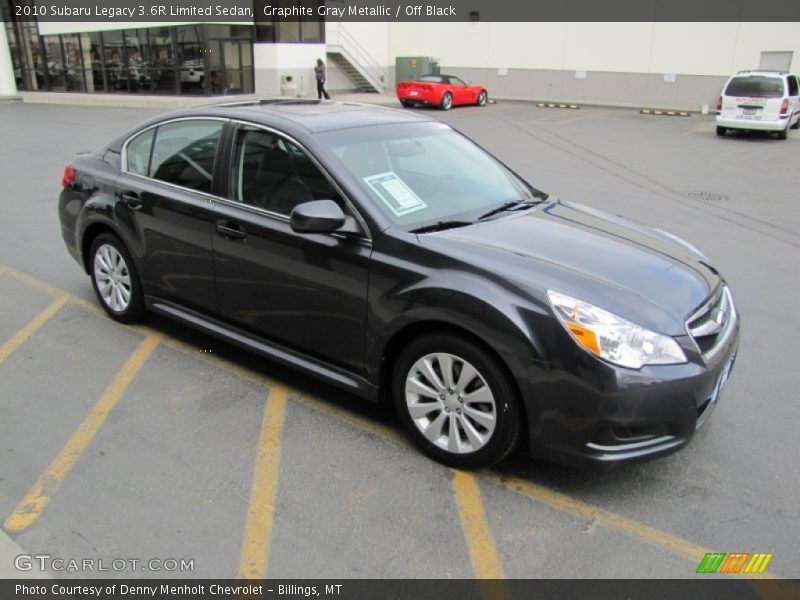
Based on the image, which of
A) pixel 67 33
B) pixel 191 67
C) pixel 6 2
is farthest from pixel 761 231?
pixel 6 2

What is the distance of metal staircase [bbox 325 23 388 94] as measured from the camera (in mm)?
33031

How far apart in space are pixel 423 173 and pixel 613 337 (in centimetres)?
168

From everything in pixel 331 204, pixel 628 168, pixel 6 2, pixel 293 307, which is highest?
pixel 6 2

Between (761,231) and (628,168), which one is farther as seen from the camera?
(628,168)

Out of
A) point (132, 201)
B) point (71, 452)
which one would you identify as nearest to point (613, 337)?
point (71, 452)

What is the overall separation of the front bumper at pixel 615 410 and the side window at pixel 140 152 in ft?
11.1

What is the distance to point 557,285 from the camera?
10.4 ft

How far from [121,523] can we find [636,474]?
246cm

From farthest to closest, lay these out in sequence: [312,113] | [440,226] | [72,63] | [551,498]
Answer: [72,63] < [312,113] < [440,226] < [551,498]

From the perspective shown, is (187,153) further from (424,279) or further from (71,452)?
(424,279)

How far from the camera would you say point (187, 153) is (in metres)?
4.62

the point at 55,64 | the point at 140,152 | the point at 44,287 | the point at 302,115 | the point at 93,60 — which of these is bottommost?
the point at 44,287

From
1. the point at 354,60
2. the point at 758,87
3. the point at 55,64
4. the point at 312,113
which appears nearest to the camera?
the point at 312,113
